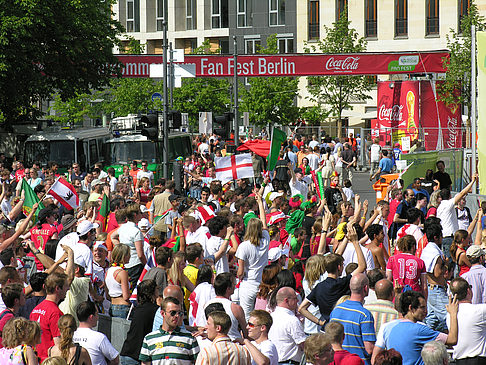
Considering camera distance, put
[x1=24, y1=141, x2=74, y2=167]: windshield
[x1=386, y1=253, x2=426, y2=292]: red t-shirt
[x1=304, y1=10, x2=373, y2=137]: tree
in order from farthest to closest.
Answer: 1. [x1=304, y1=10, x2=373, y2=137]: tree
2. [x1=24, y1=141, x2=74, y2=167]: windshield
3. [x1=386, y1=253, x2=426, y2=292]: red t-shirt

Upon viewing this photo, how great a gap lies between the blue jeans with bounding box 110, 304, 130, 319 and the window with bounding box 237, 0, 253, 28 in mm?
61167

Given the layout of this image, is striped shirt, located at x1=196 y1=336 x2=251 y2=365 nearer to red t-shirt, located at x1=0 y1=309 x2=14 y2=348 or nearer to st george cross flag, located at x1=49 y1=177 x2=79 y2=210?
red t-shirt, located at x1=0 y1=309 x2=14 y2=348

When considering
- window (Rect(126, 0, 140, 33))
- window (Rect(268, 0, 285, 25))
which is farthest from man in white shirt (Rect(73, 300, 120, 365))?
window (Rect(126, 0, 140, 33))

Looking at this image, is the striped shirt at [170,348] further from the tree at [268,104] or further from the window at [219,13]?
the window at [219,13]

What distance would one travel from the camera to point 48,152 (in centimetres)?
2878

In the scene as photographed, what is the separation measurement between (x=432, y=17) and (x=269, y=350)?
5541cm

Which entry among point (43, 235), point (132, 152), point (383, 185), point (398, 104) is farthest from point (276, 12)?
point (43, 235)

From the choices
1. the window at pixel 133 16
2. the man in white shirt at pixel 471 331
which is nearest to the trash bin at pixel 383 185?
the man in white shirt at pixel 471 331

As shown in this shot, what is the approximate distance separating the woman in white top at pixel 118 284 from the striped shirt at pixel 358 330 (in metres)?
3.01

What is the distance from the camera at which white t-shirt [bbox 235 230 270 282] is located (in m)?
10.9

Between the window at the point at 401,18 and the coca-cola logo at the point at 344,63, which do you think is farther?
the window at the point at 401,18

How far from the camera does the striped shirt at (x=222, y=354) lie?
696cm

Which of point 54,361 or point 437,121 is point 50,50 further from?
point 54,361

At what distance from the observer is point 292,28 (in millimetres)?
67188
